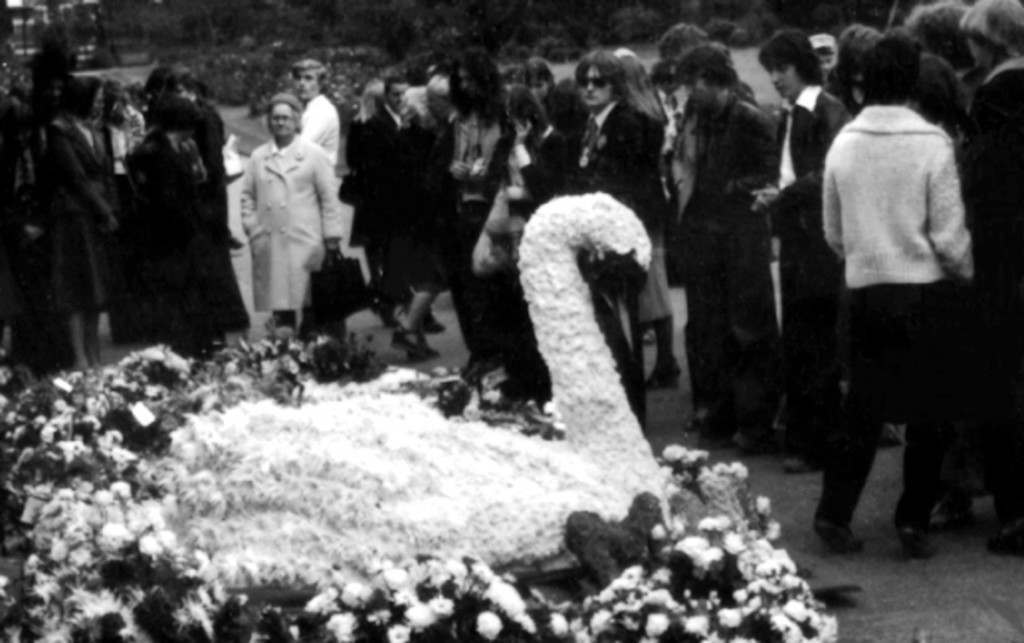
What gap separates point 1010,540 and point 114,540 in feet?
12.1

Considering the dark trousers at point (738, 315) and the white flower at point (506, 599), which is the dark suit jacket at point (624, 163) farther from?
the white flower at point (506, 599)

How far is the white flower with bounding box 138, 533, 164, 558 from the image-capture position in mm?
6484

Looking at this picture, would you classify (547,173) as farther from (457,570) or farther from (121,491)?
(457,570)

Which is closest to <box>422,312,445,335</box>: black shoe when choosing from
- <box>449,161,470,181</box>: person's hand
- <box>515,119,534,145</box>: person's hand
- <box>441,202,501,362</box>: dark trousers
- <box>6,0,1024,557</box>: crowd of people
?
<box>6,0,1024,557</box>: crowd of people

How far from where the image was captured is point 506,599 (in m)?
6.24

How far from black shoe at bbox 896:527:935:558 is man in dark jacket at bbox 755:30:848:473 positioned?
141cm

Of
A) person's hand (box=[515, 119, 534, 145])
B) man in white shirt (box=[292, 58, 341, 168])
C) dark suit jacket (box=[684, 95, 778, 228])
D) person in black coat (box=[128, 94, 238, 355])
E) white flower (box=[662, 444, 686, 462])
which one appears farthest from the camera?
man in white shirt (box=[292, 58, 341, 168])

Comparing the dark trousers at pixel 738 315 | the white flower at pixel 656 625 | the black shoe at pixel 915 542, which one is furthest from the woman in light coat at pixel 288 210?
the white flower at pixel 656 625

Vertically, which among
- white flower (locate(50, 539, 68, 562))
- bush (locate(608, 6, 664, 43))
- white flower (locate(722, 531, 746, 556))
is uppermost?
white flower (locate(50, 539, 68, 562))

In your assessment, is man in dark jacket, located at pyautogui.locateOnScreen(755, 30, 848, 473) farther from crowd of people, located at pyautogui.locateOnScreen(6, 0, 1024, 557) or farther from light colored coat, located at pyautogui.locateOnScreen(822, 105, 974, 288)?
light colored coat, located at pyautogui.locateOnScreen(822, 105, 974, 288)

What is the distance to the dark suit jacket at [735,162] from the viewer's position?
35.8ft

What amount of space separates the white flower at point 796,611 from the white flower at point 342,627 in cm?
117

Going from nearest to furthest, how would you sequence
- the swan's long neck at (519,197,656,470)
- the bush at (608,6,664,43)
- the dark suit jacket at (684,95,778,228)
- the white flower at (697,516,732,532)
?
the white flower at (697,516,732,532) → the swan's long neck at (519,197,656,470) → the dark suit jacket at (684,95,778,228) → the bush at (608,6,664,43)

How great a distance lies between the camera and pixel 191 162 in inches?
520
